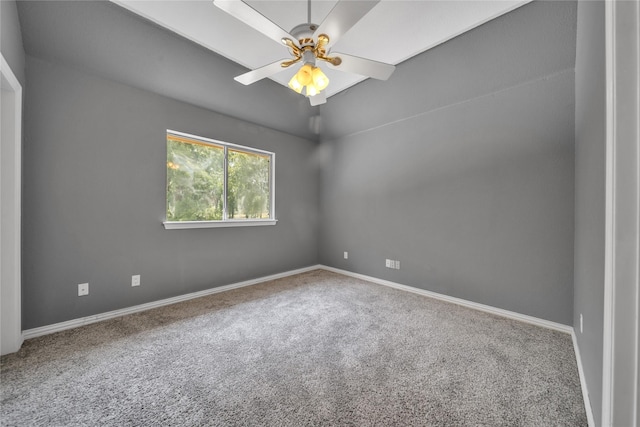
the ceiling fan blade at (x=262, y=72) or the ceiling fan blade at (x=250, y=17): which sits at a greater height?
the ceiling fan blade at (x=250, y=17)

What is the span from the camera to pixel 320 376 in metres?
1.63

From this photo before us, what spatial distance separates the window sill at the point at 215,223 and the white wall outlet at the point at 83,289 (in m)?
0.85

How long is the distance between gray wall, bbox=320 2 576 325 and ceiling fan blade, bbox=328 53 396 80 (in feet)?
3.58

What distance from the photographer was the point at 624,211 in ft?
2.17

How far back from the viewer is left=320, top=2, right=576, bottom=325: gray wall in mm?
2201

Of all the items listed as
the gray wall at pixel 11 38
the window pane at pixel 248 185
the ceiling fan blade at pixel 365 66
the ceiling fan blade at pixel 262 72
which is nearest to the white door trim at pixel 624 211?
the ceiling fan blade at pixel 365 66

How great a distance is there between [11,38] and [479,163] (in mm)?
4186

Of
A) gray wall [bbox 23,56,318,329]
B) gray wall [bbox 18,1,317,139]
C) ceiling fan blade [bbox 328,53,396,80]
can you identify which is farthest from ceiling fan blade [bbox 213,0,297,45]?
gray wall [bbox 23,56,318,329]

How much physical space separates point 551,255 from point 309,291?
263 centimetres

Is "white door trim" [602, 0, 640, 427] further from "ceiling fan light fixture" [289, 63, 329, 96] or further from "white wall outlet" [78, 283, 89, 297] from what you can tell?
"white wall outlet" [78, 283, 89, 297]

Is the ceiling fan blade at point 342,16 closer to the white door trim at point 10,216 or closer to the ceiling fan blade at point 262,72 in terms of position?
the ceiling fan blade at point 262,72

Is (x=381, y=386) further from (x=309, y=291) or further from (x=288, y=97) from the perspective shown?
(x=288, y=97)

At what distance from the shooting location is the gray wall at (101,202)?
2.11 meters

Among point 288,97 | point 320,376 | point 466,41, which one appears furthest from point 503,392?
point 288,97
